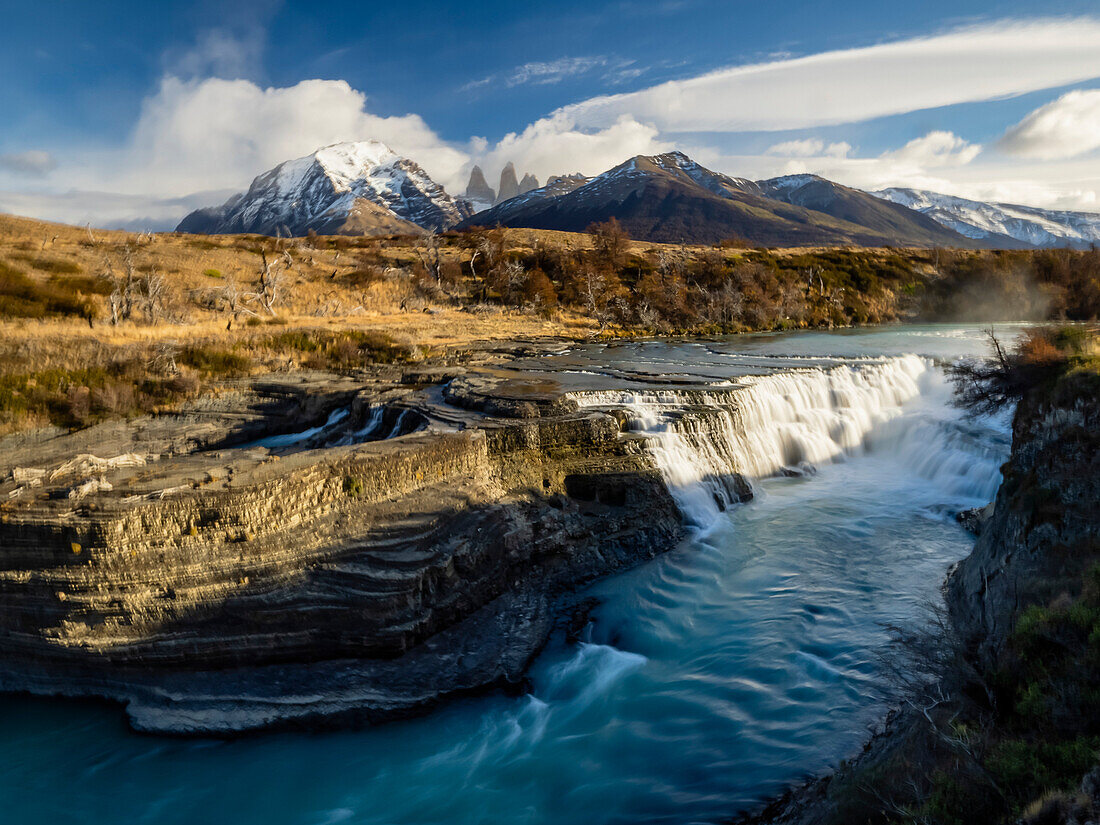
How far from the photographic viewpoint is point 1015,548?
7.91m

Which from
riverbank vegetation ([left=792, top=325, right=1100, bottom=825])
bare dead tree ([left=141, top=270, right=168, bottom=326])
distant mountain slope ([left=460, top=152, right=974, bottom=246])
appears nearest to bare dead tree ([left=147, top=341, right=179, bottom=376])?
bare dead tree ([left=141, top=270, right=168, bottom=326])

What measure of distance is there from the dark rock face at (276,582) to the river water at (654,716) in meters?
0.44

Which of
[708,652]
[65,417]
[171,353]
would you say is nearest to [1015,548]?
[708,652]

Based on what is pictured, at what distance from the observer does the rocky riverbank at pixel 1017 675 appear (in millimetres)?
3949

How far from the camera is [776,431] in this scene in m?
17.6

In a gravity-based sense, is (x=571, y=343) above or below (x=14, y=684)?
above

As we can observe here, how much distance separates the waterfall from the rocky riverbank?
5690mm

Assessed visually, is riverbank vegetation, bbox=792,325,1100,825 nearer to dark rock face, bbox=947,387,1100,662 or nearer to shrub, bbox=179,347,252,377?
dark rock face, bbox=947,387,1100,662

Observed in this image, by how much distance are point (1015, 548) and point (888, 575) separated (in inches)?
135

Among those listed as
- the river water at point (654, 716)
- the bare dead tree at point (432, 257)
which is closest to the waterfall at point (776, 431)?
the river water at point (654, 716)

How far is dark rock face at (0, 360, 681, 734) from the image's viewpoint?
8023 mm

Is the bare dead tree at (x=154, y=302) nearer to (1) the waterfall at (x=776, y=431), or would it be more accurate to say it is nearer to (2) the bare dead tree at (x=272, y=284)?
(2) the bare dead tree at (x=272, y=284)

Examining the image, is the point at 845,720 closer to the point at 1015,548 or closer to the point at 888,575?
the point at 1015,548

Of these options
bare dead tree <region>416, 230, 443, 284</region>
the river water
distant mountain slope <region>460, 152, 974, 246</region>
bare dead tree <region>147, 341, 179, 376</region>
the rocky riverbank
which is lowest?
the river water
